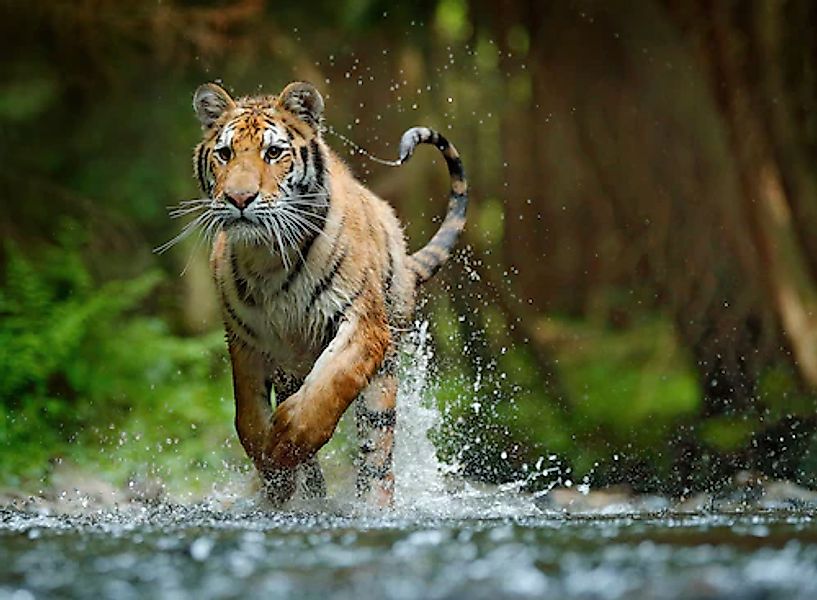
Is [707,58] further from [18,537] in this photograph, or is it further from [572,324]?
[18,537]

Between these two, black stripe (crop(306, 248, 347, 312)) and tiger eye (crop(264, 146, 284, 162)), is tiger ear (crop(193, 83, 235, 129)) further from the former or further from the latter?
black stripe (crop(306, 248, 347, 312))

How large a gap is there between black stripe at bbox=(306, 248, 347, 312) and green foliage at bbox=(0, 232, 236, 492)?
2.53 metres

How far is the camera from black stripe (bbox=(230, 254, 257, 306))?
517 centimetres

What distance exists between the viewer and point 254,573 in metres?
3.22

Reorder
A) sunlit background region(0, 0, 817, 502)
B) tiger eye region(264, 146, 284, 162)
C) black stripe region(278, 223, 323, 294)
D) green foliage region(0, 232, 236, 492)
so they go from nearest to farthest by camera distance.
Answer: tiger eye region(264, 146, 284, 162) < black stripe region(278, 223, 323, 294) < green foliage region(0, 232, 236, 492) < sunlit background region(0, 0, 817, 502)

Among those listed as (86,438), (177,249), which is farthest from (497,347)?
(86,438)

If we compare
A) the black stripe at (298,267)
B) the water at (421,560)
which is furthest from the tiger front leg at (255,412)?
the water at (421,560)

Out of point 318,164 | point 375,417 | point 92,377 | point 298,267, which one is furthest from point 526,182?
point 298,267

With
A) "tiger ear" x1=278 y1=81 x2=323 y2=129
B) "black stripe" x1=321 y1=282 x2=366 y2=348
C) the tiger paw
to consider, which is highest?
"tiger ear" x1=278 y1=81 x2=323 y2=129

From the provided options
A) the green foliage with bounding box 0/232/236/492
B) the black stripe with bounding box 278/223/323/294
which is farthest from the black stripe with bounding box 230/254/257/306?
the green foliage with bounding box 0/232/236/492

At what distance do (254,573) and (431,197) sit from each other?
254 inches

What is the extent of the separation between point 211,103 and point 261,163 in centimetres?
45

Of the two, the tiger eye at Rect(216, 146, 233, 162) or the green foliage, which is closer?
the tiger eye at Rect(216, 146, 233, 162)

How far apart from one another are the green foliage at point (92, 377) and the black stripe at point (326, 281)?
99.7 inches
